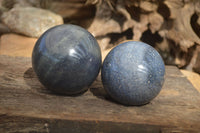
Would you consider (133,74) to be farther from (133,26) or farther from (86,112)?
(133,26)

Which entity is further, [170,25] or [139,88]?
[170,25]

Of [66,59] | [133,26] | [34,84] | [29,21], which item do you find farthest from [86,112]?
[29,21]

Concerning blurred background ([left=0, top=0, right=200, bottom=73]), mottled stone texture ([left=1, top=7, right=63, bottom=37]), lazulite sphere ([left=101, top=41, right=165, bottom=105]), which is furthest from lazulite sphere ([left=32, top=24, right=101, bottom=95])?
mottled stone texture ([left=1, top=7, right=63, bottom=37])

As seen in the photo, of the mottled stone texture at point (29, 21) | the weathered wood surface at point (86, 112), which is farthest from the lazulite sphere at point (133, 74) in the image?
the mottled stone texture at point (29, 21)

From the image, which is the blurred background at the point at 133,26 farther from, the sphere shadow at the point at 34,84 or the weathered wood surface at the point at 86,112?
the weathered wood surface at the point at 86,112

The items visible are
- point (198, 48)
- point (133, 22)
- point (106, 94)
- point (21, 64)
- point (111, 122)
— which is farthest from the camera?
point (133, 22)

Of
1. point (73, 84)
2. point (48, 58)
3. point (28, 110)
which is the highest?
point (48, 58)

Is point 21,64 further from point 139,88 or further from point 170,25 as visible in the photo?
point 170,25

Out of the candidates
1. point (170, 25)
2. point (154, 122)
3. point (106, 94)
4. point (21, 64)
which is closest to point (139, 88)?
point (154, 122)

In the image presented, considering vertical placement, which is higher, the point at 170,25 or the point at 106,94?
the point at 170,25
